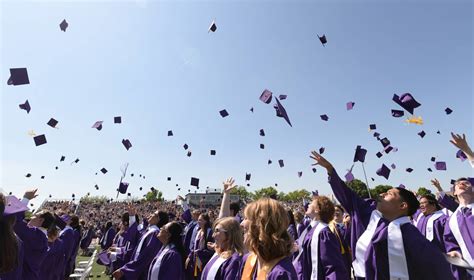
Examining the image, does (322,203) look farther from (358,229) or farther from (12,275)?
(12,275)

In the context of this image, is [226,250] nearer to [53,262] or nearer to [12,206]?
[12,206]

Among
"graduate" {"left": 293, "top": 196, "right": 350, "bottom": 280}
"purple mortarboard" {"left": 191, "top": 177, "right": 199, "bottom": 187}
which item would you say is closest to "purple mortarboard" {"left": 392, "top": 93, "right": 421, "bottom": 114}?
"graduate" {"left": 293, "top": 196, "right": 350, "bottom": 280}

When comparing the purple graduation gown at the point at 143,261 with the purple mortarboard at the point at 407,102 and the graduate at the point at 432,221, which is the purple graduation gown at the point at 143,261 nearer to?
the graduate at the point at 432,221

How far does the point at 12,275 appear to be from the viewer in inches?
123

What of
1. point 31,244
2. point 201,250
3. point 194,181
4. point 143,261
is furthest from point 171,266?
point 194,181

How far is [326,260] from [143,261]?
308 cm

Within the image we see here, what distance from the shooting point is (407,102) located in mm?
7762

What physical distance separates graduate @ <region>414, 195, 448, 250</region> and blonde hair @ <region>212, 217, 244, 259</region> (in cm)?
383

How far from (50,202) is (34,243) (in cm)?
4415

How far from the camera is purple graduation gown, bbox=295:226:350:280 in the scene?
11.6 ft

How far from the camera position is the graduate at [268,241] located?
6.94 feet

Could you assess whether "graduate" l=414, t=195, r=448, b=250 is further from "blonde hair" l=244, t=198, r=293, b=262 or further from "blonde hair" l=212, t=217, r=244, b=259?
"blonde hair" l=244, t=198, r=293, b=262

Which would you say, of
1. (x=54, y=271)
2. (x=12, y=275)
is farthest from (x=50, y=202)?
(x=12, y=275)

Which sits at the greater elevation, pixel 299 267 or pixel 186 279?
pixel 299 267
